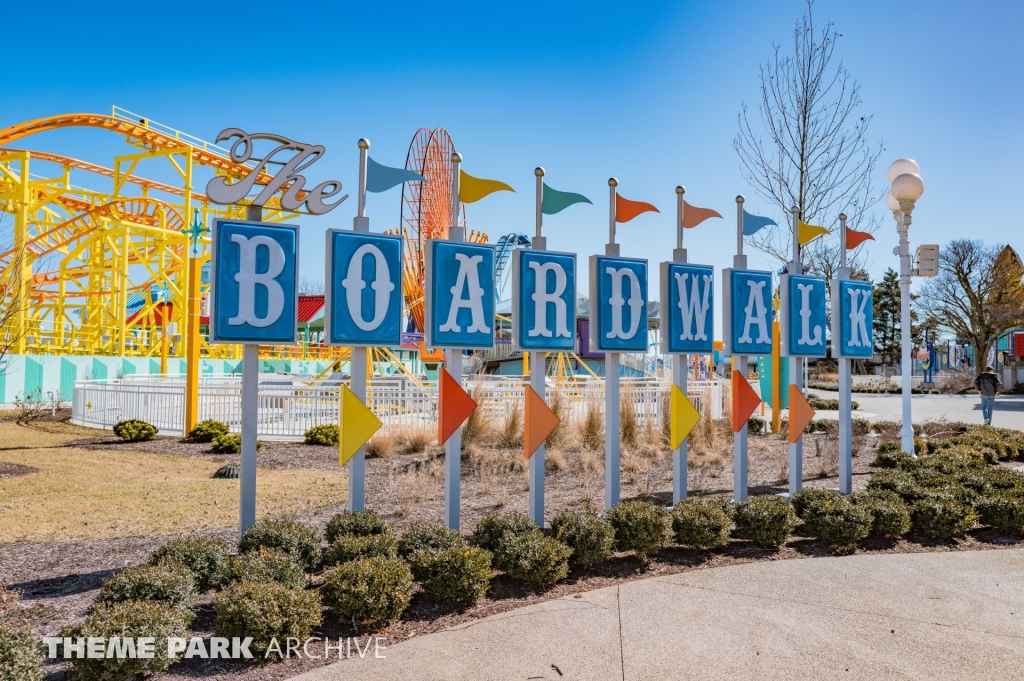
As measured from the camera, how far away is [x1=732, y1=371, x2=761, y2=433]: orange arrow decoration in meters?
7.77

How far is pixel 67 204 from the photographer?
128 feet

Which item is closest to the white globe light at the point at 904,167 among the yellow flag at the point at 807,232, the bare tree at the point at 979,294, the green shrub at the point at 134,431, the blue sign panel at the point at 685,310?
the yellow flag at the point at 807,232

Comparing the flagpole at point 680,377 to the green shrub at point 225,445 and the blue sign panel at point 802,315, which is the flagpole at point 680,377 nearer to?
the blue sign panel at point 802,315

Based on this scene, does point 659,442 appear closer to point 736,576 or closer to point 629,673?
point 736,576

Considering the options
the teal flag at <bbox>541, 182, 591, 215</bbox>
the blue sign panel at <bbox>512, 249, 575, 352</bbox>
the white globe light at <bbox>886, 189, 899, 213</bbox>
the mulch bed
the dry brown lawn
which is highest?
the white globe light at <bbox>886, 189, 899, 213</bbox>

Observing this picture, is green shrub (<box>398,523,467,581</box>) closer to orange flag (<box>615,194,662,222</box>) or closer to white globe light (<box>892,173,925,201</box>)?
orange flag (<box>615,194,662,222</box>)

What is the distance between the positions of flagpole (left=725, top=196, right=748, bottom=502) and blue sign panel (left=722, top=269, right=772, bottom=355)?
5.6 inches

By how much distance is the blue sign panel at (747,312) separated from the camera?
7.79 metres

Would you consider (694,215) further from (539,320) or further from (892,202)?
(892,202)

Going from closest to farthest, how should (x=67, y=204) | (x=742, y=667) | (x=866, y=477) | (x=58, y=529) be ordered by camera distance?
(x=742, y=667) → (x=58, y=529) → (x=866, y=477) → (x=67, y=204)

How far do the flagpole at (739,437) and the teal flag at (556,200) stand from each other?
2363 millimetres

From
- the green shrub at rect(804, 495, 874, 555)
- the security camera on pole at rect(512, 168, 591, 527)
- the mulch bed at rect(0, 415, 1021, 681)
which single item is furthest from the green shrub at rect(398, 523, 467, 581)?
the green shrub at rect(804, 495, 874, 555)

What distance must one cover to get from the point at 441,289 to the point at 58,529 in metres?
4.91

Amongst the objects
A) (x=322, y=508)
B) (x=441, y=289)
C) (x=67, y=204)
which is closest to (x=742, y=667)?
(x=441, y=289)
